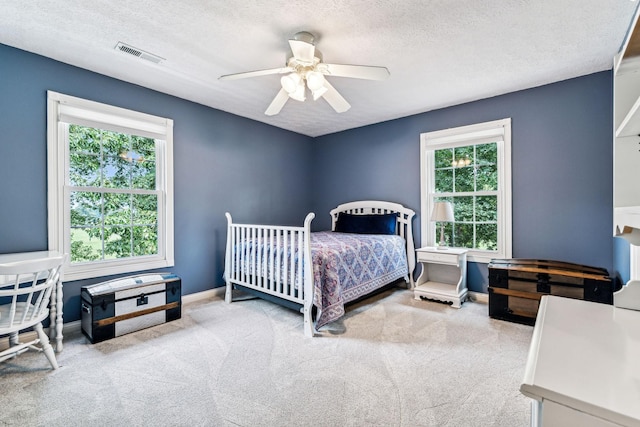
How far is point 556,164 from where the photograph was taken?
125 inches

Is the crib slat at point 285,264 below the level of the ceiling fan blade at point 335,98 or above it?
below

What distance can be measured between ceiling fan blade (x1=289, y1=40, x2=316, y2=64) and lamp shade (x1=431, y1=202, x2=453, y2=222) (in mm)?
2378

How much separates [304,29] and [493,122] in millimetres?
2552

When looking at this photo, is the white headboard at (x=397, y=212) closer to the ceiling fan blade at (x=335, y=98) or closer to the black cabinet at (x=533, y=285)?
the black cabinet at (x=533, y=285)

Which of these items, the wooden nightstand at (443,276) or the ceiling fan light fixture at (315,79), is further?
the wooden nightstand at (443,276)

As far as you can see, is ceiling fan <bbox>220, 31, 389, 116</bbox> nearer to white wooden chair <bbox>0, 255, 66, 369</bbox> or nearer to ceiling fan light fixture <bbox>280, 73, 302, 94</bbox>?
ceiling fan light fixture <bbox>280, 73, 302, 94</bbox>

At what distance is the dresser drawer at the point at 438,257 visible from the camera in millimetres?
3469

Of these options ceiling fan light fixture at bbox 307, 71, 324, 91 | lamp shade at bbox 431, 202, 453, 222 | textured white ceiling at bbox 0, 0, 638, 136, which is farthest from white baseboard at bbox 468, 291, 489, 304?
ceiling fan light fixture at bbox 307, 71, 324, 91

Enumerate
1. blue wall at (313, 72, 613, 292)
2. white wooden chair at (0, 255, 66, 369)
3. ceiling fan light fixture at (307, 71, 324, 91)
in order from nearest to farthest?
white wooden chair at (0, 255, 66, 369), ceiling fan light fixture at (307, 71, 324, 91), blue wall at (313, 72, 613, 292)

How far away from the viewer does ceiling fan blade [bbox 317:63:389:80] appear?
212 centimetres

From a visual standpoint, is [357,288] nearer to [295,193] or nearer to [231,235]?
[231,235]

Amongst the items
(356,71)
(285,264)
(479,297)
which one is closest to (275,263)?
(285,264)

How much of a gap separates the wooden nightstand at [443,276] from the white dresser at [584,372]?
2614 mm

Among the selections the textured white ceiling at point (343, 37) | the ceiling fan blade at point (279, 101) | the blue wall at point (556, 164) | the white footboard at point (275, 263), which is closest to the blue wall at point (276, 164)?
the blue wall at point (556, 164)
